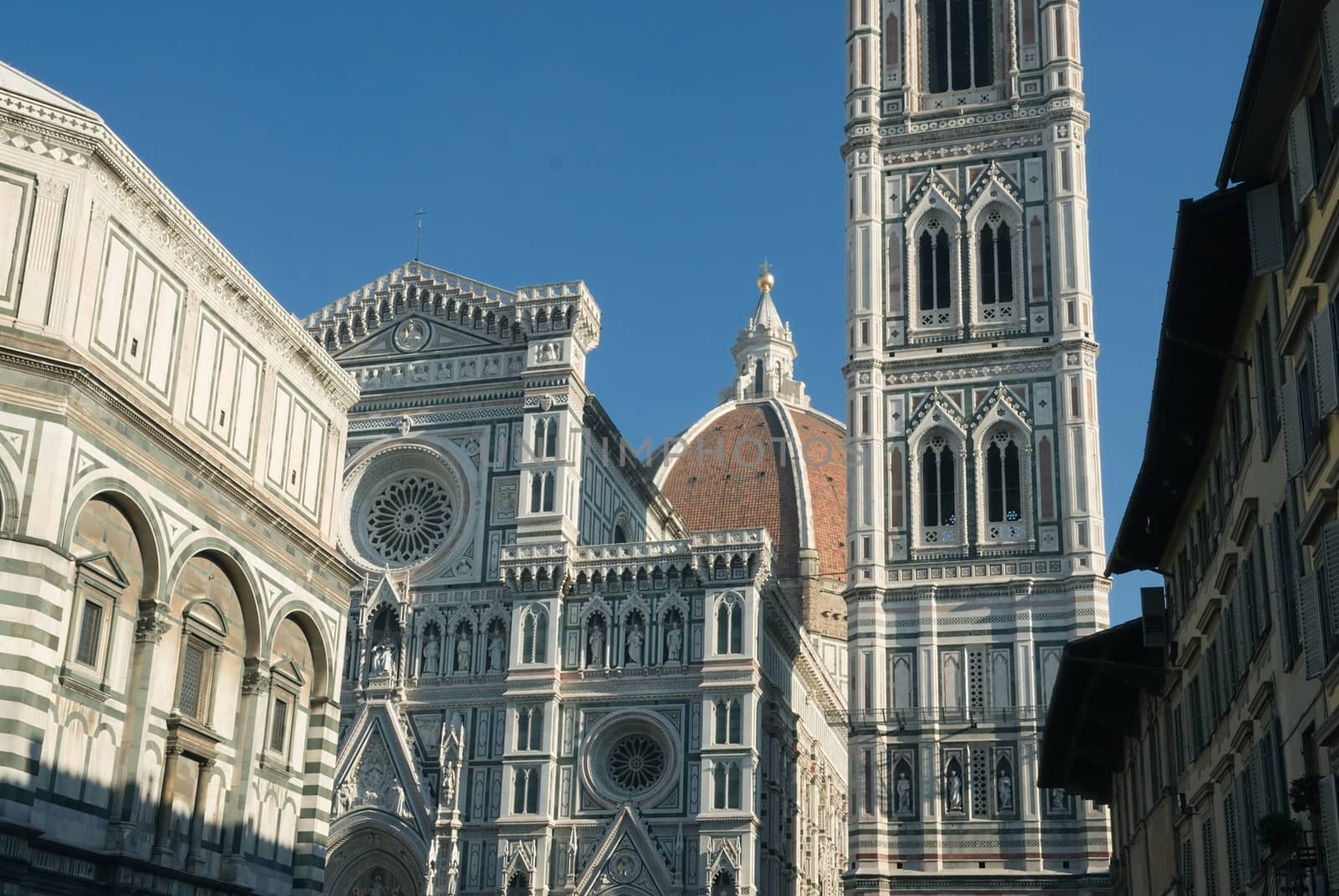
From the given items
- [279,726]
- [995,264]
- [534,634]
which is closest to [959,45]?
[995,264]

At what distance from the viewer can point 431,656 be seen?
51.9 meters

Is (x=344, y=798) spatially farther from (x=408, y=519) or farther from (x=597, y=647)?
(x=408, y=519)

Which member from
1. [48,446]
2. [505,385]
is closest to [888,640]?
[505,385]

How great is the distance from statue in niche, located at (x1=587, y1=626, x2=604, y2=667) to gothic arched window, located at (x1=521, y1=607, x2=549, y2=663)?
1347mm

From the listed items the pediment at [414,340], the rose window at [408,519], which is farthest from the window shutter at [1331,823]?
the pediment at [414,340]

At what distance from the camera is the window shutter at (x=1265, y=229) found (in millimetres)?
15969

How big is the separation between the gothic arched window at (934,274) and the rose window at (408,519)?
641 inches

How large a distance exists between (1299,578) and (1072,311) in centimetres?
3633

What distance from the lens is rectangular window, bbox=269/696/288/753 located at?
23.6 metres

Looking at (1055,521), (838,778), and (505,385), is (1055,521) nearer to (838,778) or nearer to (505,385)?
(505,385)

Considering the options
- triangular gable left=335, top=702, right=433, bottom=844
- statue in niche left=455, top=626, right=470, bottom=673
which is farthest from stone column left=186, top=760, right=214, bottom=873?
statue in niche left=455, top=626, right=470, bottom=673

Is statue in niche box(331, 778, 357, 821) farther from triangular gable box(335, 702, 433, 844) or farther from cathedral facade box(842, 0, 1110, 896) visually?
cathedral facade box(842, 0, 1110, 896)

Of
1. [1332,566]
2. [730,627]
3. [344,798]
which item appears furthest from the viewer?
[344,798]

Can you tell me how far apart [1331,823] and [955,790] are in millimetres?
32912
